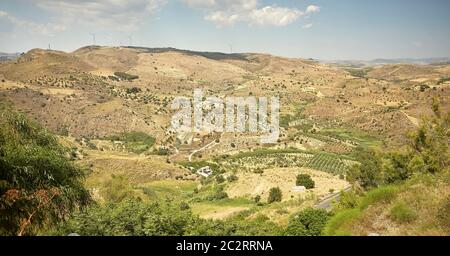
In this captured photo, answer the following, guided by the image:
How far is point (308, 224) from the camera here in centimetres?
2233

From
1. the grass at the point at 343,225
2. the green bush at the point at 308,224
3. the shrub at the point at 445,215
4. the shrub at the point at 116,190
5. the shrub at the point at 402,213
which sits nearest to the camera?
the shrub at the point at 445,215

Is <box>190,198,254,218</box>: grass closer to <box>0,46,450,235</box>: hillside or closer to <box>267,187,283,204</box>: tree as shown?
<box>0,46,450,235</box>: hillside

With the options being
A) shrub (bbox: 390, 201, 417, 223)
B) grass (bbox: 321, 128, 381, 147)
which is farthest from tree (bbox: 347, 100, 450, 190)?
grass (bbox: 321, 128, 381, 147)

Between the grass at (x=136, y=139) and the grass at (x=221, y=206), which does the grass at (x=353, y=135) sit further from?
the grass at (x=221, y=206)

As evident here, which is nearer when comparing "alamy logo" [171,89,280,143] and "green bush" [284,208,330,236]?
"green bush" [284,208,330,236]

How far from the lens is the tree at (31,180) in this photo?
1189 cm

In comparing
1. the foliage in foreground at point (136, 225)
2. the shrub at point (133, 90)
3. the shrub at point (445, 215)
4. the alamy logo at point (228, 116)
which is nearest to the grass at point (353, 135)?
the alamy logo at point (228, 116)

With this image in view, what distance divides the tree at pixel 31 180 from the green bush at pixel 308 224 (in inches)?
429

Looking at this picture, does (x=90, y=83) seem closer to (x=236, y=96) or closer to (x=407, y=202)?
(x=236, y=96)

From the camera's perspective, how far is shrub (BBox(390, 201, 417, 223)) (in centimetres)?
1338

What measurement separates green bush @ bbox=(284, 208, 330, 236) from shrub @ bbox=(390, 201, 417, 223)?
7.05 meters

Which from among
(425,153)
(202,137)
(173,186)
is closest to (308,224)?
(425,153)

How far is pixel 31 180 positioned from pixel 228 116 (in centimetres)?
13613

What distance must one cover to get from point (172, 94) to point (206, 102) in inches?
1137
